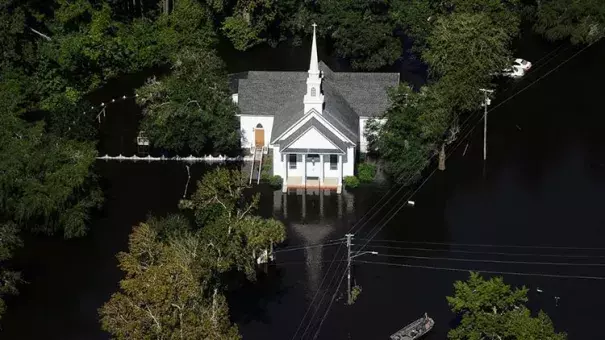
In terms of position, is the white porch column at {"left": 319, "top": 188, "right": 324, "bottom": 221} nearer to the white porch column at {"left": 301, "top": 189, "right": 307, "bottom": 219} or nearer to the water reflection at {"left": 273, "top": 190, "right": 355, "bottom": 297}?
the water reflection at {"left": 273, "top": 190, "right": 355, "bottom": 297}

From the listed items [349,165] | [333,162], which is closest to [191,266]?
[333,162]

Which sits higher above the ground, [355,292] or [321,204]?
[321,204]

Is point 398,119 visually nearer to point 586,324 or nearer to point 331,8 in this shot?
point 586,324

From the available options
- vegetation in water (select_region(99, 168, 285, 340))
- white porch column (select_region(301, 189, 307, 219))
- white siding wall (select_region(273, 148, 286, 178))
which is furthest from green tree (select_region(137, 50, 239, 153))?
vegetation in water (select_region(99, 168, 285, 340))

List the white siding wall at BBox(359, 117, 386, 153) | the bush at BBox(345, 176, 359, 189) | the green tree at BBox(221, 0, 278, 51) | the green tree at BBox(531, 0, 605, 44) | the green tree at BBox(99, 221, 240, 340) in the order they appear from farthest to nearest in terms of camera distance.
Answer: the green tree at BBox(221, 0, 278, 51) < the green tree at BBox(531, 0, 605, 44) < the white siding wall at BBox(359, 117, 386, 153) < the bush at BBox(345, 176, 359, 189) < the green tree at BBox(99, 221, 240, 340)

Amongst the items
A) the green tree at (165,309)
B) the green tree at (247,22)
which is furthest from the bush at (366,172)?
the green tree at (247,22)

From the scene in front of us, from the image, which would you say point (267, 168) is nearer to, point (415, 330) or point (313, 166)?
point (313, 166)

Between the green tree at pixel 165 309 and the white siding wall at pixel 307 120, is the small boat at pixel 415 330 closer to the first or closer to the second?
the green tree at pixel 165 309
